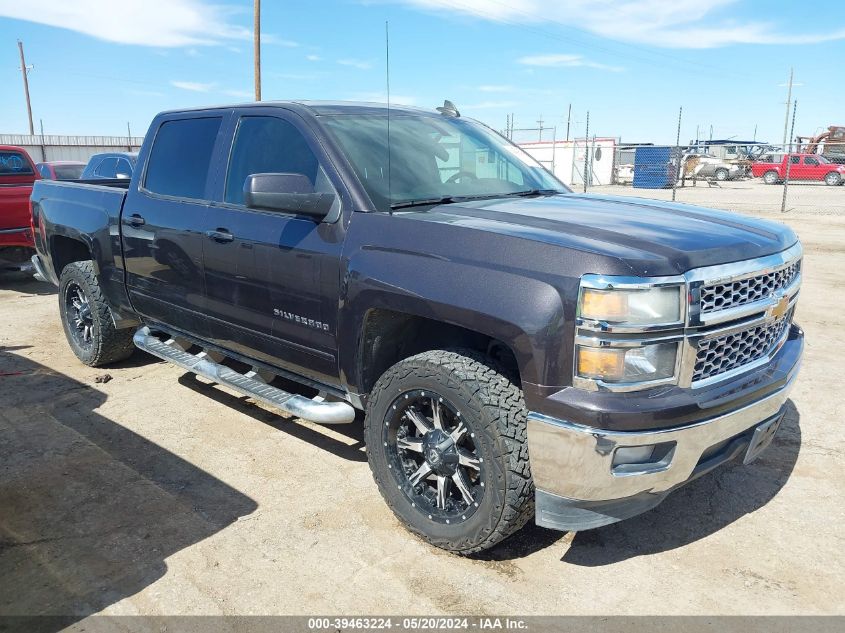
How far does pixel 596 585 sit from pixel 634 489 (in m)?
0.57

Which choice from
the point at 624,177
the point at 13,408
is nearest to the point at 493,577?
the point at 13,408

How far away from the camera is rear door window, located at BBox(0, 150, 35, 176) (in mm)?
9930

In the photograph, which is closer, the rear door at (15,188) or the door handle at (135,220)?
the door handle at (135,220)

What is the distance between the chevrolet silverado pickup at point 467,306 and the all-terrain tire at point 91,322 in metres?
1.02

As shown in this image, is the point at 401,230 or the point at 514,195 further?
the point at 514,195

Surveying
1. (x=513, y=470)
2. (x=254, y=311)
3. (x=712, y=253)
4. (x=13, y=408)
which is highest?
(x=712, y=253)

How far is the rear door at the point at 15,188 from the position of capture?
890 centimetres

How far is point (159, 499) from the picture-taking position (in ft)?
11.6

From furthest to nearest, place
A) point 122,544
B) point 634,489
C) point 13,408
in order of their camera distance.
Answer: point 13,408
point 122,544
point 634,489

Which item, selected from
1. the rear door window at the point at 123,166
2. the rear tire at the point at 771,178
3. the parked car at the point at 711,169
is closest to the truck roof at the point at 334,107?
the rear door window at the point at 123,166

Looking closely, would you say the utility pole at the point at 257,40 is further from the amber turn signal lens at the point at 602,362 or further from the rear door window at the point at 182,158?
the amber turn signal lens at the point at 602,362

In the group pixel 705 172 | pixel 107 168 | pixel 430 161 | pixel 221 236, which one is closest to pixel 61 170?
pixel 107 168

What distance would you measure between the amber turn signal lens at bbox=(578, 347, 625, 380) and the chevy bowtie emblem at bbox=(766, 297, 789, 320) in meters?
0.84

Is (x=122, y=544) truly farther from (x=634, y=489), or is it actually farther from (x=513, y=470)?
(x=634, y=489)
